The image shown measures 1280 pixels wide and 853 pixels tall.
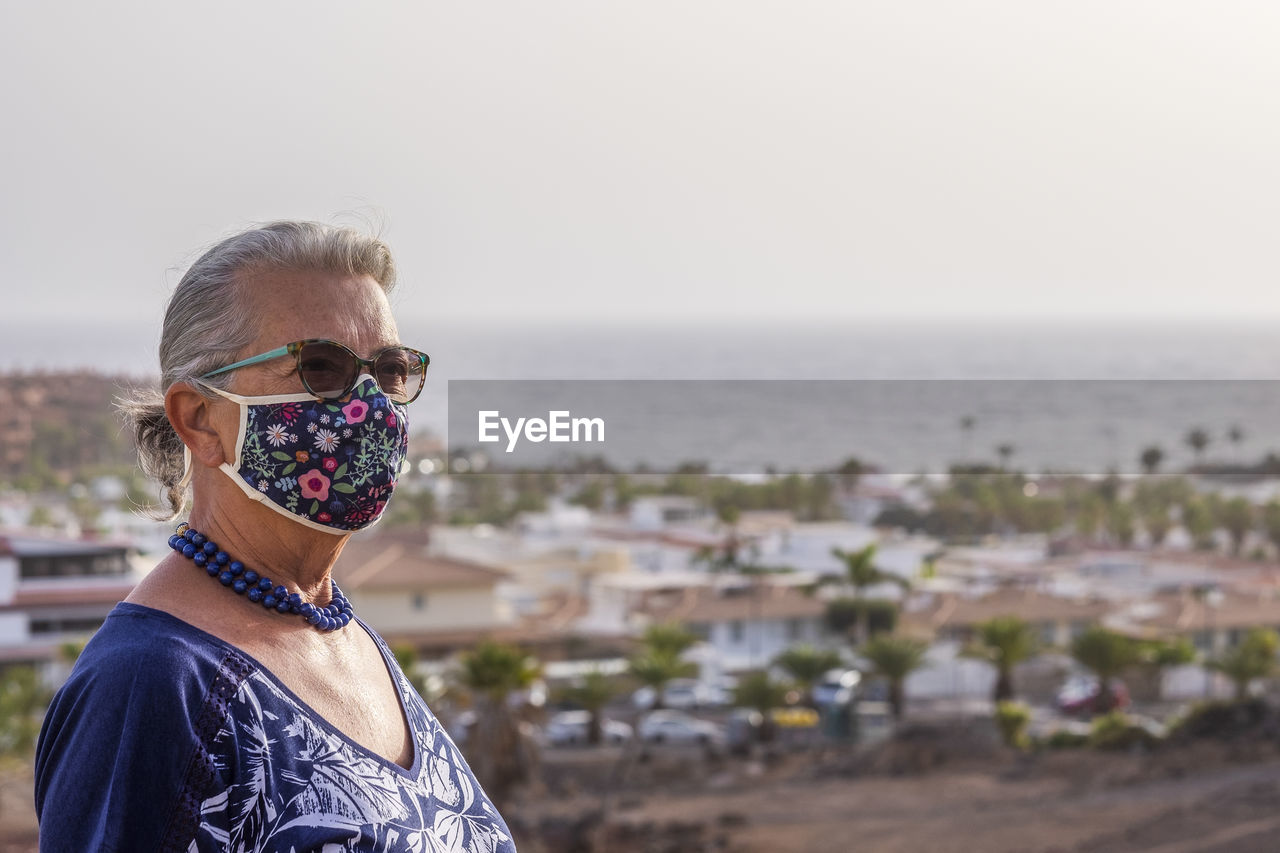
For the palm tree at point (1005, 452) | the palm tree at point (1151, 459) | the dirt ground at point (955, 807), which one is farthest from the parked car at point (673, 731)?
the palm tree at point (1005, 452)

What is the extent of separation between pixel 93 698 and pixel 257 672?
5.4 inches

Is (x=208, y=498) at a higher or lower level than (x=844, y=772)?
higher

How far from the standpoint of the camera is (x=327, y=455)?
54.8 inches

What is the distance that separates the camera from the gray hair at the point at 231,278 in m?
1.34

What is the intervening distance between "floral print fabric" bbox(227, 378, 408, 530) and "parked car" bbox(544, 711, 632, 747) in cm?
2482

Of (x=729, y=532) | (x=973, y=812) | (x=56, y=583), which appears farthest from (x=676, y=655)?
(x=729, y=532)

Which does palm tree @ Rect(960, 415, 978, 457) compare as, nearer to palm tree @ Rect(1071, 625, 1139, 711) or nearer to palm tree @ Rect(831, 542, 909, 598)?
palm tree @ Rect(831, 542, 909, 598)

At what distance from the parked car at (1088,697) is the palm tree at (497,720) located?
11.4 metres

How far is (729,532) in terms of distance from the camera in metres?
42.2

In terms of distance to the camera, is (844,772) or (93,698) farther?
(844,772)

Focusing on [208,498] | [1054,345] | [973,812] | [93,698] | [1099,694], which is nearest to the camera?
[93,698]

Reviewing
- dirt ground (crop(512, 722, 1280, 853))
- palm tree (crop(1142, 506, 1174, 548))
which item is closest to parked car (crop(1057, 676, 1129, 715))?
dirt ground (crop(512, 722, 1280, 853))

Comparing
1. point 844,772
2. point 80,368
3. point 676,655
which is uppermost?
point 80,368

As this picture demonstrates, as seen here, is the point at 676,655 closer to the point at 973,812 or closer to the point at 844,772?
the point at 844,772
